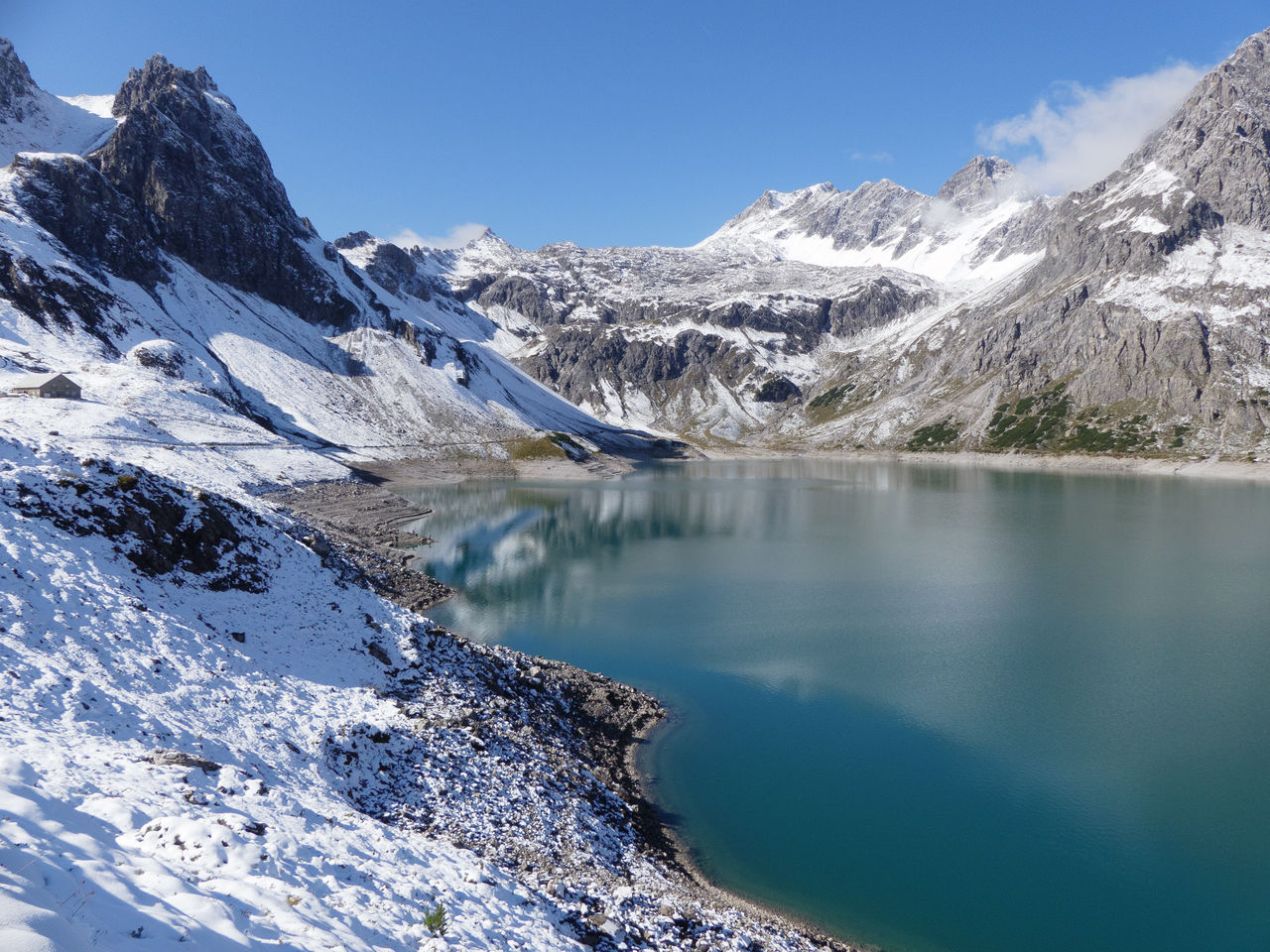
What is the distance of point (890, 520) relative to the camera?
90.4 meters

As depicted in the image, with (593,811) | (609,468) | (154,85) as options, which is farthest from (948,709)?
(154,85)

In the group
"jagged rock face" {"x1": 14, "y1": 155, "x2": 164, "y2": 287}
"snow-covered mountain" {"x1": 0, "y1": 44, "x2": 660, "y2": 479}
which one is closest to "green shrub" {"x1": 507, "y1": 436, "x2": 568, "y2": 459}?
"snow-covered mountain" {"x1": 0, "y1": 44, "x2": 660, "y2": 479}

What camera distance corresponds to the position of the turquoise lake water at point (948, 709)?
2095 cm

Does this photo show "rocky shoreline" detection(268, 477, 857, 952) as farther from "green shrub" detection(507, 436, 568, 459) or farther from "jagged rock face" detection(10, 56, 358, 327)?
"jagged rock face" detection(10, 56, 358, 327)

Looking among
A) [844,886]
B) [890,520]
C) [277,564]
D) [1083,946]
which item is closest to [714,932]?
[844,886]

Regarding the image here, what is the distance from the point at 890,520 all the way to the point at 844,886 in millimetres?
75131

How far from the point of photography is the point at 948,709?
3288 cm

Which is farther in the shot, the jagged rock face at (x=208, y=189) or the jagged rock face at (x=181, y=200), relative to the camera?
the jagged rock face at (x=208, y=189)

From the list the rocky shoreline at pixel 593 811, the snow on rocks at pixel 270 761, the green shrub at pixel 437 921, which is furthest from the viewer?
the rocky shoreline at pixel 593 811

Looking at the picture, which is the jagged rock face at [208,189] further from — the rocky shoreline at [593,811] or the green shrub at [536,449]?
the rocky shoreline at [593,811]

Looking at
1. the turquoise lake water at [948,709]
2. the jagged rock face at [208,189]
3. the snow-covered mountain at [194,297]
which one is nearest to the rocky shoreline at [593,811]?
the turquoise lake water at [948,709]

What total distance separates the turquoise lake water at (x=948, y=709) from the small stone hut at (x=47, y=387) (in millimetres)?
46175

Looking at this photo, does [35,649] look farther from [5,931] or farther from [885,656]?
[885,656]

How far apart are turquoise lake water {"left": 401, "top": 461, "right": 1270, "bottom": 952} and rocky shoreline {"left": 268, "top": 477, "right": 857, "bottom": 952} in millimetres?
1669
